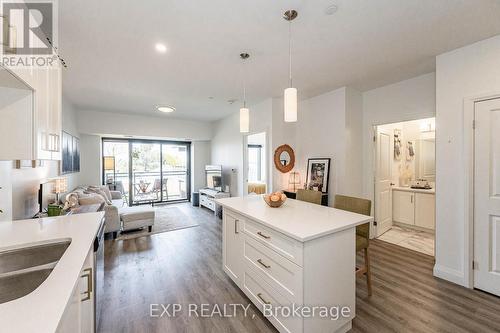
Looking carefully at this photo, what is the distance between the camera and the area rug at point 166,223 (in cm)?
406

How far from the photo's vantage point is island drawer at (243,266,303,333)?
154 cm

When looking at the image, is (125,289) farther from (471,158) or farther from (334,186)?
(471,158)

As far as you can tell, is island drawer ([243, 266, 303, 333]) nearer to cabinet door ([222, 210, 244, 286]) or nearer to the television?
cabinet door ([222, 210, 244, 286])

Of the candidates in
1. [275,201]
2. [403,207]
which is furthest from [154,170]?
[403,207]

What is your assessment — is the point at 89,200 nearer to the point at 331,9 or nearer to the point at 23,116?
the point at 23,116

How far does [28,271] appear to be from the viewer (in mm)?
1131

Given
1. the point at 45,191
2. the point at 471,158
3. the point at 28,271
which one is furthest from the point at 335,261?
the point at 45,191

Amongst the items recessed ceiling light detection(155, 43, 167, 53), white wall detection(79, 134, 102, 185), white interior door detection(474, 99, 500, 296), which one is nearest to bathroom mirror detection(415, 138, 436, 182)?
white interior door detection(474, 99, 500, 296)

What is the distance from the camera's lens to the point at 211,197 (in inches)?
227

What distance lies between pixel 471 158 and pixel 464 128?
347 millimetres

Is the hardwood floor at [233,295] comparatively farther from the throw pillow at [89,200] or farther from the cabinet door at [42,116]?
the cabinet door at [42,116]

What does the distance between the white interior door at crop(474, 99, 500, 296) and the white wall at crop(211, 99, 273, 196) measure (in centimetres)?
287

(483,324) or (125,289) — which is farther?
(125,289)

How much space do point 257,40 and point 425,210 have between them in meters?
4.45
